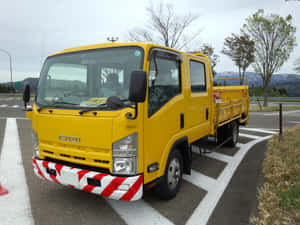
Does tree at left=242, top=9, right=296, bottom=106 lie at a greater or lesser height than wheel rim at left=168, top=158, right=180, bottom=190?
greater

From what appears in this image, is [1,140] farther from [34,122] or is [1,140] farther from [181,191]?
[181,191]

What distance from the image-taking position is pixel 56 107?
10.6 feet

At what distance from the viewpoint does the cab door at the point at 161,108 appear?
3.02 meters

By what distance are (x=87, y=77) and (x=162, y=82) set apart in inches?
40.6

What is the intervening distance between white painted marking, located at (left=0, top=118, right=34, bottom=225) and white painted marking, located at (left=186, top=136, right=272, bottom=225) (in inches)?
83.8

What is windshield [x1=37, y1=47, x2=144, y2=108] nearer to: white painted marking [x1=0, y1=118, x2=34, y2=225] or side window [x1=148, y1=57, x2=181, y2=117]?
side window [x1=148, y1=57, x2=181, y2=117]

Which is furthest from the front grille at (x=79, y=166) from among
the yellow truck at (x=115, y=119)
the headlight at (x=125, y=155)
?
the headlight at (x=125, y=155)

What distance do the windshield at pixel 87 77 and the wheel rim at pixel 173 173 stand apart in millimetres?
1377

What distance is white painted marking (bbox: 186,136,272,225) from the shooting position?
3.23 metres

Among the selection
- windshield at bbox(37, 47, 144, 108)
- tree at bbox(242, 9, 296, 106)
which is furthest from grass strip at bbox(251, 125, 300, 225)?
tree at bbox(242, 9, 296, 106)

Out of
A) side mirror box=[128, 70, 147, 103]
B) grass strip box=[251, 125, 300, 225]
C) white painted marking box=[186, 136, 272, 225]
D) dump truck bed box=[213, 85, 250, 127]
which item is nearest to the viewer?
side mirror box=[128, 70, 147, 103]

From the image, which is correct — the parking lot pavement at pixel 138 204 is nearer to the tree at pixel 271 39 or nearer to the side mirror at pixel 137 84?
the side mirror at pixel 137 84

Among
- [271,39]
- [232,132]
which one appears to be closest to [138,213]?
[232,132]

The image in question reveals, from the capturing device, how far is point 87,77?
11.0 ft
